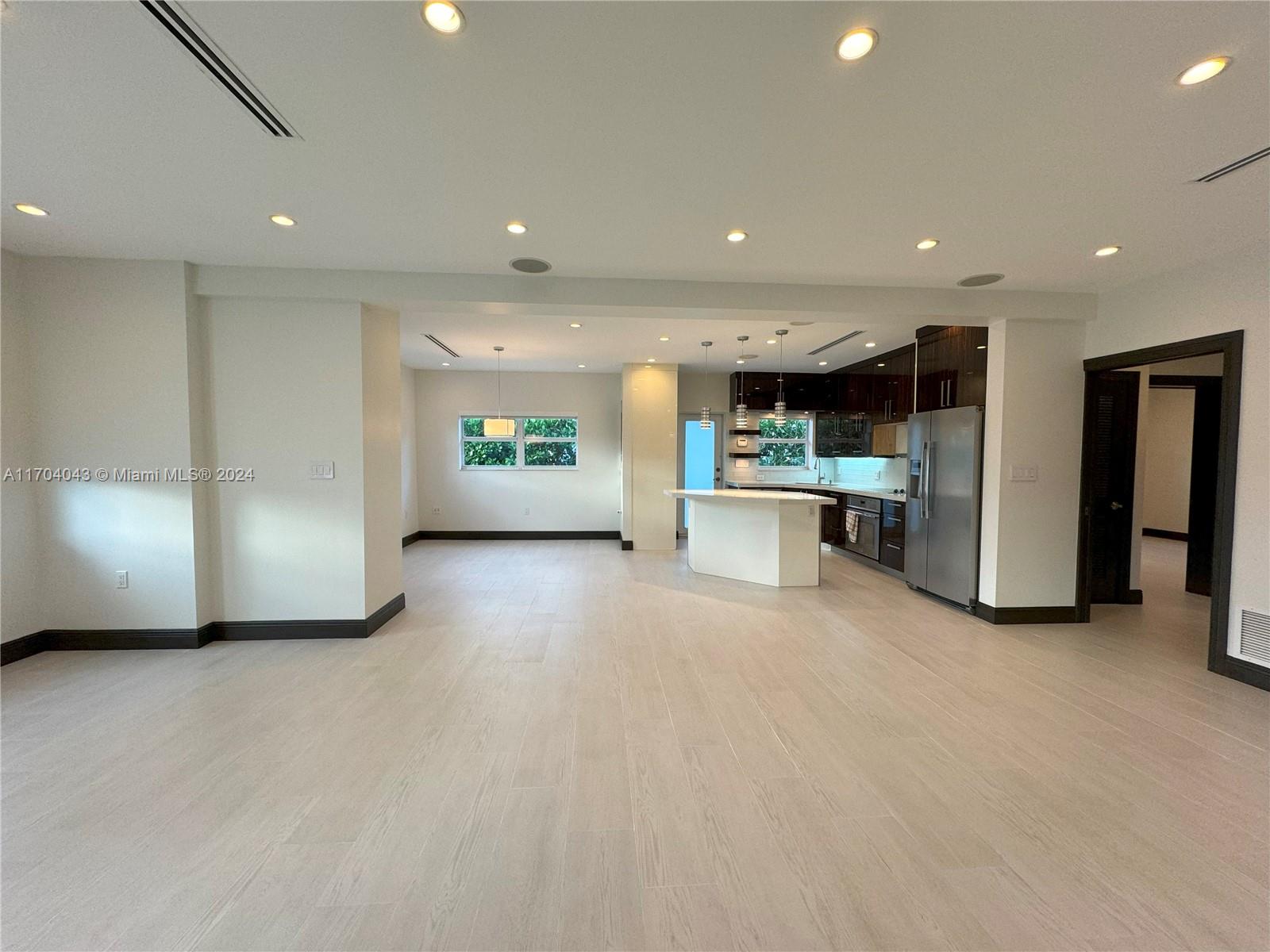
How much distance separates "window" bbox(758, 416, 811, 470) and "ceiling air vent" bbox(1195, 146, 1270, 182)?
6016 millimetres

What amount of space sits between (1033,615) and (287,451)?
6276 mm

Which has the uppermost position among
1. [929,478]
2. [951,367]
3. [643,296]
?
[643,296]

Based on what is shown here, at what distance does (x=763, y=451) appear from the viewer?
845 centimetres

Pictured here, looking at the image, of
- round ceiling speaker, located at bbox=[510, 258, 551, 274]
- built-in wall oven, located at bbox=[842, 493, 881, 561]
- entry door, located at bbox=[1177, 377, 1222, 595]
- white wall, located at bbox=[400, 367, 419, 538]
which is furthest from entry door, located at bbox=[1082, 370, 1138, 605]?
white wall, located at bbox=[400, 367, 419, 538]

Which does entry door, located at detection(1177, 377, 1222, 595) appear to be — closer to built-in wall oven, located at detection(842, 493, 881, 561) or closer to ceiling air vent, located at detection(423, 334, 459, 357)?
built-in wall oven, located at detection(842, 493, 881, 561)

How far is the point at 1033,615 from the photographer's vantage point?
4258 millimetres

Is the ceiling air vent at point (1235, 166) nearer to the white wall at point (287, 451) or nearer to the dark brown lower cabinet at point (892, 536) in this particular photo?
the dark brown lower cabinet at point (892, 536)

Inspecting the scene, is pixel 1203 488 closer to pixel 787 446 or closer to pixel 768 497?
pixel 768 497

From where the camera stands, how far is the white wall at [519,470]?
8344mm

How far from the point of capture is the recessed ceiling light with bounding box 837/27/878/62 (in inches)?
60.9

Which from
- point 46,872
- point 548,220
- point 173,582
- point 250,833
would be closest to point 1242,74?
point 548,220

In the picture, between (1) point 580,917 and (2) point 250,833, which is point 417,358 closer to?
(2) point 250,833

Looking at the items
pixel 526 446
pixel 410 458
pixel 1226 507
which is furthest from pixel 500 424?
pixel 1226 507

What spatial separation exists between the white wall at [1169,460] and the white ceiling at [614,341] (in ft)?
20.4
